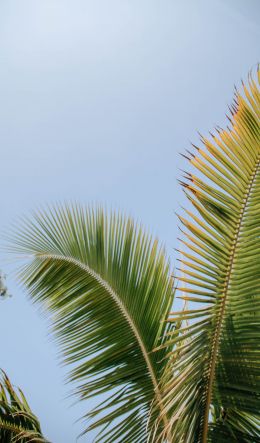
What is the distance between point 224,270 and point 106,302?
1276 mm

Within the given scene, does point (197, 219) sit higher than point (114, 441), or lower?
higher

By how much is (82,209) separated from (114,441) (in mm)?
1597

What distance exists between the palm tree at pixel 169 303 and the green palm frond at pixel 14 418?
568 millimetres

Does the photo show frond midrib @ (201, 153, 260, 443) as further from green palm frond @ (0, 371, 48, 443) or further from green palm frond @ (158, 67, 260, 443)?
green palm frond @ (0, 371, 48, 443)

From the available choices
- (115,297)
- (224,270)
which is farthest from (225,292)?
(115,297)

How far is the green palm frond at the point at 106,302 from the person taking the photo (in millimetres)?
3162

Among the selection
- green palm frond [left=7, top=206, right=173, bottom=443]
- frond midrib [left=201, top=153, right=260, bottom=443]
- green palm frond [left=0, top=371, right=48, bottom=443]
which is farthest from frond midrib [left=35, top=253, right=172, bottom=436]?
green palm frond [left=0, top=371, right=48, bottom=443]

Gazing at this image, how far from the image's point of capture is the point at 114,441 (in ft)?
10.1

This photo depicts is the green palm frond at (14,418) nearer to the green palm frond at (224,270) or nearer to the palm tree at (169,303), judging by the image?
the palm tree at (169,303)

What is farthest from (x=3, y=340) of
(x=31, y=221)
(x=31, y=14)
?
(x=31, y=221)

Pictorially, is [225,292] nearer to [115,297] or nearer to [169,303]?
[169,303]

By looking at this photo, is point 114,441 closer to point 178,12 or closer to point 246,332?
point 246,332

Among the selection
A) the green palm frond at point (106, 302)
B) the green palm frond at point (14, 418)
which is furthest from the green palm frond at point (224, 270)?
the green palm frond at point (14, 418)

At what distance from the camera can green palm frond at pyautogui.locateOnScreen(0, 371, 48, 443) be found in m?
3.47
